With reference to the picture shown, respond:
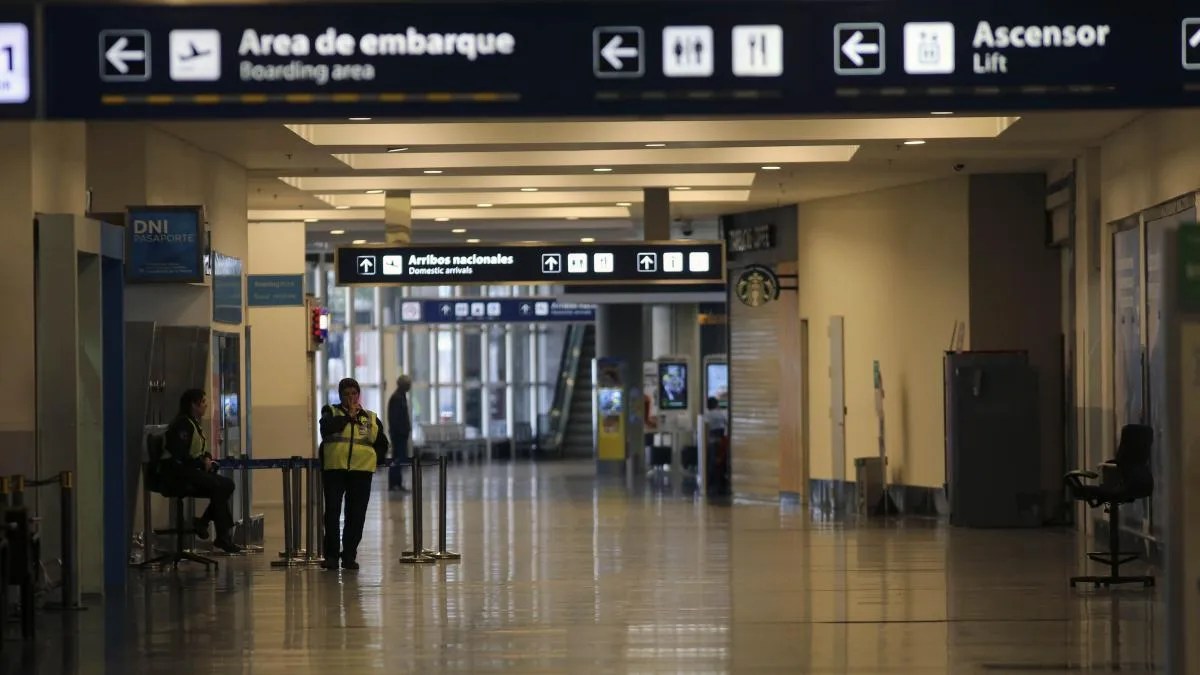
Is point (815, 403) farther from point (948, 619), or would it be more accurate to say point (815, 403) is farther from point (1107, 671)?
point (1107, 671)

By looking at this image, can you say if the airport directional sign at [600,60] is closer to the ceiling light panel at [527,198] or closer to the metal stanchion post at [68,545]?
the metal stanchion post at [68,545]

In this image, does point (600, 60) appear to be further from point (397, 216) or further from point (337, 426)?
point (397, 216)

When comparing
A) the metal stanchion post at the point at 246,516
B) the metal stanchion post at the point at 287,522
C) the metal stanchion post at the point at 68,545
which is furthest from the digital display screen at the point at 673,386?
the metal stanchion post at the point at 68,545

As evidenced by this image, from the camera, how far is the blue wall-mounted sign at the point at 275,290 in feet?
65.3

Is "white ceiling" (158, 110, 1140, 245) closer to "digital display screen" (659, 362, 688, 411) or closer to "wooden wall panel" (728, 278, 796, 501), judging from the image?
"wooden wall panel" (728, 278, 796, 501)

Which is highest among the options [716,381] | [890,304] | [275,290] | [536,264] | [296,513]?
[536,264]

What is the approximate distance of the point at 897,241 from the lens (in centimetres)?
1964

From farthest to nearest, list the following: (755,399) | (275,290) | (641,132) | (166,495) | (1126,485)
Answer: (755,399), (275,290), (641,132), (166,495), (1126,485)

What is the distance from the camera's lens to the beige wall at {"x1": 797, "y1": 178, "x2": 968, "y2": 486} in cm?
1889

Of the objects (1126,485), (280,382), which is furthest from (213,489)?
(280,382)

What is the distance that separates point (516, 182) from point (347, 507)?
18.9 feet

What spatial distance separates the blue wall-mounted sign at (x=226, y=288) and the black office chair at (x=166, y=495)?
195 cm

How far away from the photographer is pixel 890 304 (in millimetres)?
19797

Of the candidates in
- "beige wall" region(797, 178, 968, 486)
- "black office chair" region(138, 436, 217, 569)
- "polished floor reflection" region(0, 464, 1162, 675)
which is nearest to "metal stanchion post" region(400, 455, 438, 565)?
"polished floor reflection" region(0, 464, 1162, 675)
